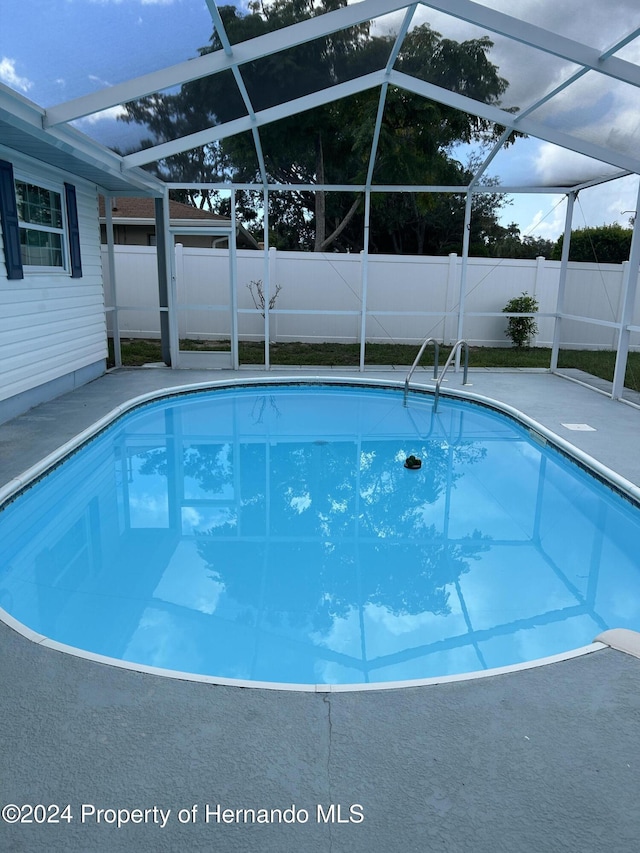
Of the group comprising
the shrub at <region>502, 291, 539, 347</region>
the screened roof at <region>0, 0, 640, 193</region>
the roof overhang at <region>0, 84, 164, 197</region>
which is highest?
the screened roof at <region>0, 0, 640, 193</region>

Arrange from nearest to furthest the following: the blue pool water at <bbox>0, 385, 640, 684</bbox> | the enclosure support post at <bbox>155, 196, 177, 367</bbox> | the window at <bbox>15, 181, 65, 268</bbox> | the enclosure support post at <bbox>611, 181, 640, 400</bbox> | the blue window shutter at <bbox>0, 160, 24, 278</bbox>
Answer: the blue pool water at <bbox>0, 385, 640, 684</bbox>
the blue window shutter at <bbox>0, 160, 24, 278</bbox>
the window at <bbox>15, 181, 65, 268</bbox>
the enclosure support post at <bbox>611, 181, 640, 400</bbox>
the enclosure support post at <bbox>155, 196, 177, 367</bbox>

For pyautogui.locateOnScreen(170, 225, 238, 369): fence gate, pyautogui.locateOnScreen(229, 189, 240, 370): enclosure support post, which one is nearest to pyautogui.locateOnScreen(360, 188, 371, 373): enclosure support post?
pyautogui.locateOnScreen(229, 189, 240, 370): enclosure support post

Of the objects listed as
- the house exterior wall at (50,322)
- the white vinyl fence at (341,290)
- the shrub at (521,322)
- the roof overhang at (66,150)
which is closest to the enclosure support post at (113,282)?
the house exterior wall at (50,322)

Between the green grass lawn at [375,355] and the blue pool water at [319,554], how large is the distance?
4356 mm

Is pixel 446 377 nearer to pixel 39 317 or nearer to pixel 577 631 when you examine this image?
pixel 39 317

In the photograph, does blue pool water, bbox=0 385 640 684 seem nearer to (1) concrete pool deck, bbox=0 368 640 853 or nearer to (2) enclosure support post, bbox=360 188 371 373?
(1) concrete pool deck, bbox=0 368 640 853

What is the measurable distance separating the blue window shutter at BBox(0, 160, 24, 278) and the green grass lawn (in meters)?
4.43

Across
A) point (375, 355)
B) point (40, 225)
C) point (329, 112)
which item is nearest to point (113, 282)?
point (40, 225)

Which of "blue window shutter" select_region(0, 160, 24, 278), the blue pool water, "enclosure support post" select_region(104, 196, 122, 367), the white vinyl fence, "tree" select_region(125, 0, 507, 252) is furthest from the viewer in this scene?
the white vinyl fence

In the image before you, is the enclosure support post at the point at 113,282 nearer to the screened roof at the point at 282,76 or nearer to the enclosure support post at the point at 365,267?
the screened roof at the point at 282,76

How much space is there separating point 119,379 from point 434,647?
7.48m

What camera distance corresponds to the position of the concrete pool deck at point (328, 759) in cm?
180

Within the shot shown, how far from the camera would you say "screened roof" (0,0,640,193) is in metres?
5.07

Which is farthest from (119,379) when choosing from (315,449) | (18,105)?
(18,105)
